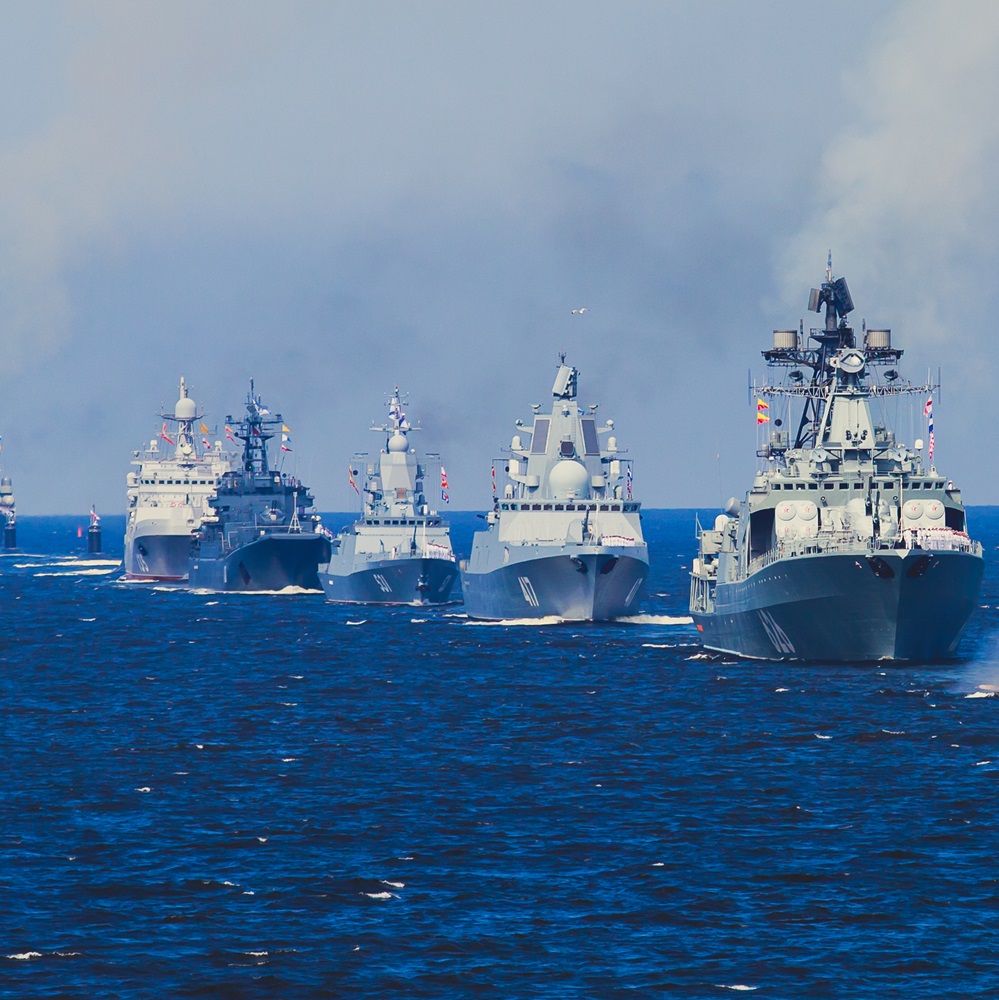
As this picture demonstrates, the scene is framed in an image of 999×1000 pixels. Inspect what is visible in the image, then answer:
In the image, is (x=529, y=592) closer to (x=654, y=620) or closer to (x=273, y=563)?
(x=654, y=620)

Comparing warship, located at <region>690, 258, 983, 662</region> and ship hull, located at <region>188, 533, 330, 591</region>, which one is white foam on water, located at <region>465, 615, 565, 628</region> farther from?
ship hull, located at <region>188, 533, 330, 591</region>

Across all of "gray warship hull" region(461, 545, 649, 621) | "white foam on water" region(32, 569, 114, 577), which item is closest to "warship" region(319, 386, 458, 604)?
"gray warship hull" region(461, 545, 649, 621)

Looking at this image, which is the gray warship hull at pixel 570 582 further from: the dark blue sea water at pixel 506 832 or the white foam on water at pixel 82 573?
the white foam on water at pixel 82 573

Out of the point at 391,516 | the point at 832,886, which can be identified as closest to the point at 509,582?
the point at 391,516

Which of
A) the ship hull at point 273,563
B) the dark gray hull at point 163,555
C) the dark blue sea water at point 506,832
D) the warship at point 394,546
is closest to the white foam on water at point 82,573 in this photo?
the dark gray hull at point 163,555

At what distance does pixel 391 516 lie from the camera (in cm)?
9475

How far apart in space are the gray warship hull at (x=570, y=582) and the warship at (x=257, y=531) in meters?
31.0

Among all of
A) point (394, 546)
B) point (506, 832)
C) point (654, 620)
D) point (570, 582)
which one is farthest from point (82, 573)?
point (506, 832)

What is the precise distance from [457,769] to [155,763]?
713 centimetres

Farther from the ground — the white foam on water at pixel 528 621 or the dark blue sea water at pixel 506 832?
the white foam on water at pixel 528 621

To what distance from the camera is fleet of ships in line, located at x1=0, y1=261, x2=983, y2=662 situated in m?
51.5

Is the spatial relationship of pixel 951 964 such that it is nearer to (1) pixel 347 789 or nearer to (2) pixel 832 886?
(2) pixel 832 886

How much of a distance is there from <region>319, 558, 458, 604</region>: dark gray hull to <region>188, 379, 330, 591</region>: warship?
13035 mm

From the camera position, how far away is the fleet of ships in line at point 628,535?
2028 inches
